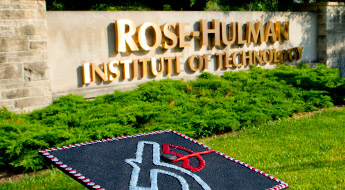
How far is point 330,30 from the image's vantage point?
13414mm

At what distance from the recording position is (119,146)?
11.6 ft

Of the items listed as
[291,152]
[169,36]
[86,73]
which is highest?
[169,36]

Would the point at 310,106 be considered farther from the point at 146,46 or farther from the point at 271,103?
the point at 146,46

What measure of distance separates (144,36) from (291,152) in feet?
14.9

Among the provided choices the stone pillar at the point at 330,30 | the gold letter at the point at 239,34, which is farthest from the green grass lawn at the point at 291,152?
the stone pillar at the point at 330,30

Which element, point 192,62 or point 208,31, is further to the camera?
point 208,31

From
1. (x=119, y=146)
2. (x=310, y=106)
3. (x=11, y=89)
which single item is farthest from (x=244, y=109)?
(x=119, y=146)

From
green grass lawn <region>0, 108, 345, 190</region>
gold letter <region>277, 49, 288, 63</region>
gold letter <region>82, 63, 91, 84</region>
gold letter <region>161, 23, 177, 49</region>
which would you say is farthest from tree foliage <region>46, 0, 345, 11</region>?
green grass lawn <region>0, 108, 345, 190</region>

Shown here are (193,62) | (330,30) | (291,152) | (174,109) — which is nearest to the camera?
(291,152)

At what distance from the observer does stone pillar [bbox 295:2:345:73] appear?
523 inches

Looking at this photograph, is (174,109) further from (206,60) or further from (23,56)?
(206,60)

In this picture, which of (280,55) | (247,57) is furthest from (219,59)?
(280,55)

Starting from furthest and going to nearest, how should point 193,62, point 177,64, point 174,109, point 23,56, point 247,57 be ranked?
point 247,57
point 193,62
point 177,64
point 174,109
point 23,56

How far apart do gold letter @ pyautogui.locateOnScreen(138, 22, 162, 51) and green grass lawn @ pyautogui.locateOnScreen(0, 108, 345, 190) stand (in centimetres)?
317
